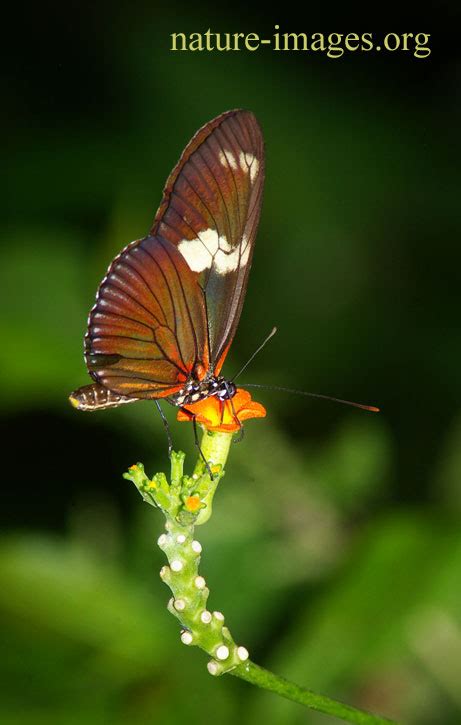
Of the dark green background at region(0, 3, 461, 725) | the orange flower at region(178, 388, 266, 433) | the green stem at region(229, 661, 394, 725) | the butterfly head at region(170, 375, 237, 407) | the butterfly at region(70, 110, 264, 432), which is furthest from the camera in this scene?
the dark green background at region(0, 3, 461, 725)

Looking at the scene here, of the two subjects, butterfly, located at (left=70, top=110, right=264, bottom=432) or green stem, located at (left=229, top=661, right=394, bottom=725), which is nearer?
green stem, located at (left=229, top=661, right=394, bottom=725)

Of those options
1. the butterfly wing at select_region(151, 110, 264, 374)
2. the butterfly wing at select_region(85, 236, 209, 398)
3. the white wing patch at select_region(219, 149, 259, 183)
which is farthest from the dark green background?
the white wing patch at select_region(219, 149, 259, 183)

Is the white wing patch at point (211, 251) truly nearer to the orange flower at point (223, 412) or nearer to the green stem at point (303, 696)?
the orange flower at point (223, 412)

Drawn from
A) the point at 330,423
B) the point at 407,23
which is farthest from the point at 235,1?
the point at 330,423

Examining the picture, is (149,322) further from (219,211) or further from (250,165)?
(250,165)

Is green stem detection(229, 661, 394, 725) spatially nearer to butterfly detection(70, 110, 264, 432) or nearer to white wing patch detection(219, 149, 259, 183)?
butterfly detection(70, 110, 264, 432)

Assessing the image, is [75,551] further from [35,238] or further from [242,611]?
[35,238]

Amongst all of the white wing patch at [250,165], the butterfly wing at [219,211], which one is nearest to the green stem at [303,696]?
→ the butterfly wing at [219,211]
